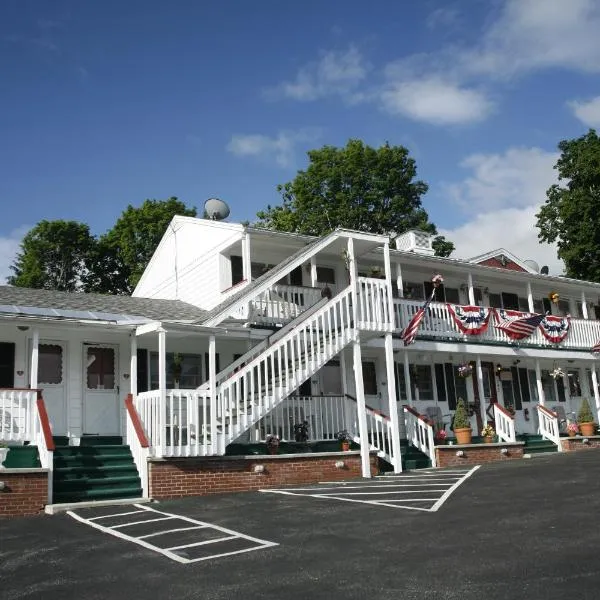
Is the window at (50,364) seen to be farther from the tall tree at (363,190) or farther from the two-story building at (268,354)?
the tall tree at (363,190)

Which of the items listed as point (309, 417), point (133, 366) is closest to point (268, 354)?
point (309, 417)

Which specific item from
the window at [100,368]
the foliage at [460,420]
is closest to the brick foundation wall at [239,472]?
the window at [100,368]

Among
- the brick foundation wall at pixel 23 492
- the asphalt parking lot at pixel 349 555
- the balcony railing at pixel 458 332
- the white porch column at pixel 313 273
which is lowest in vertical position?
the asphalt parking lot at pixel 349 555

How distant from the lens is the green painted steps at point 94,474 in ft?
40.4

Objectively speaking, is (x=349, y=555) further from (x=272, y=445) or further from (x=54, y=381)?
(x=54, y=381)

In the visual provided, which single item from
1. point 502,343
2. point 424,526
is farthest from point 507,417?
point 424,526

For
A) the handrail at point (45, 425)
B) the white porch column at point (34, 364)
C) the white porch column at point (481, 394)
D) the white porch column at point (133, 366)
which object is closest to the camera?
the handrail at point (45, 425)

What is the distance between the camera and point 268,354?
1478 centimetres

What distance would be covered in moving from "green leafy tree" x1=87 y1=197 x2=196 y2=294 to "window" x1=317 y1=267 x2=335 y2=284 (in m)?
19.4

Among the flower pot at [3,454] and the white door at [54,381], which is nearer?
the flower pot at [3,454]

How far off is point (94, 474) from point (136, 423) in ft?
3.98

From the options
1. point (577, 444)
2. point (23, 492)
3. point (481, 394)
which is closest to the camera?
point (23, 492)

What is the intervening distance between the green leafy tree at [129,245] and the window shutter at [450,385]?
20.6 meters

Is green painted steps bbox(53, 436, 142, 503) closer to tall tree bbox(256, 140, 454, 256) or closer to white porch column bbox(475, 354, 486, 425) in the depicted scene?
white porch column bbox(475, 354, 486, 425)
